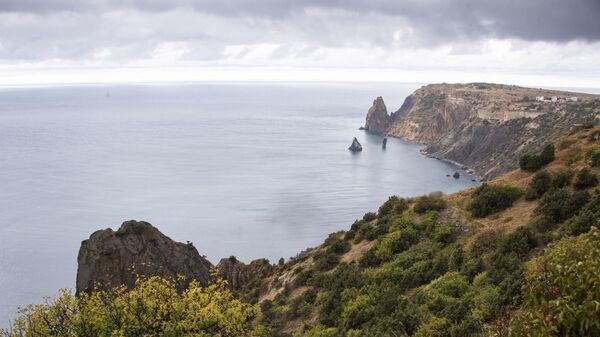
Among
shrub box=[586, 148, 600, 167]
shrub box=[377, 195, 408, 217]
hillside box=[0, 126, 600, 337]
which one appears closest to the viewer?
hillside box=[0, 126, 600, 337]

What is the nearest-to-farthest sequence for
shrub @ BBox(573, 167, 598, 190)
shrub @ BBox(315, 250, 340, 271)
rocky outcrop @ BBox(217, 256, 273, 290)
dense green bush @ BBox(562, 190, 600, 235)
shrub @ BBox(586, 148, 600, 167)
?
dense green bush @ BBox(562, 190, 600, 235)
shrub @ BBox(573, 167, 598, 190)
shrub @ BBox(586, 148, 600, 167)
shrub @ BBox(315, 250, 340, 271)
rocky outcrop @ BBox(217, 256, 273, 290)

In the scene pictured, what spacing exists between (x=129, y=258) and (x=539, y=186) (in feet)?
135

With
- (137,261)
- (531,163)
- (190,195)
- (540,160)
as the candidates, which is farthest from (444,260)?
(190,195)

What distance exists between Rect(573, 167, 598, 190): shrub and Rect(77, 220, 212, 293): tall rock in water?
37.8 metres

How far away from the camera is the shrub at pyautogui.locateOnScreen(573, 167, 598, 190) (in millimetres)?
28219

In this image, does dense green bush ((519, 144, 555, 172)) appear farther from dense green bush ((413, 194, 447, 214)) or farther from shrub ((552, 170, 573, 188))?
dense green bush ((413, 194, 447, 214))

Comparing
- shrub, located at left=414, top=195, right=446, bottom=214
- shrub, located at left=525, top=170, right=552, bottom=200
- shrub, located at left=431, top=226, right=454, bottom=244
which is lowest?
shrub, located at left=431, top=226, right=454, bottom=244

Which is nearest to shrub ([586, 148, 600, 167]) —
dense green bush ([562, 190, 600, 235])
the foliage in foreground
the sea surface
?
dense green bush ([562, 190, 600, 235])

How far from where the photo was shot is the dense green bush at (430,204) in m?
34.7

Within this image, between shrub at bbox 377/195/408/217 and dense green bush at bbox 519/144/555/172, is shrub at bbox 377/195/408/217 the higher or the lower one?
the lower one

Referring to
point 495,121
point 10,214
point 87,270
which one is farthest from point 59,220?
point 495,121

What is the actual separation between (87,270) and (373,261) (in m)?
34.6

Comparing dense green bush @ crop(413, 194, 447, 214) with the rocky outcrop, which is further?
the rocky outcrop

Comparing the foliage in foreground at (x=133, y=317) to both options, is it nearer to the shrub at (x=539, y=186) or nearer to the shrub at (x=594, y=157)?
the shrub at (x=539, y=186)
